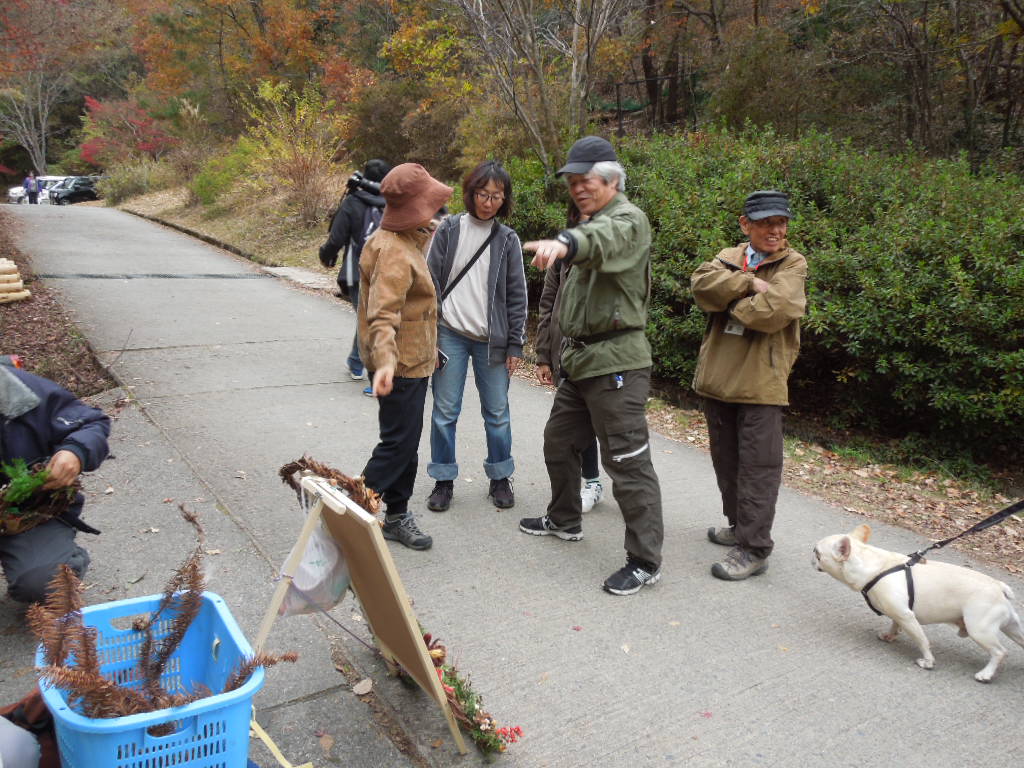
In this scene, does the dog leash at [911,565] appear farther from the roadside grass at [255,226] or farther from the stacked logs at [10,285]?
the roadside grass at [255,226]

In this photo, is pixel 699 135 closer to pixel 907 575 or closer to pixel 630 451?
pixel 630 451

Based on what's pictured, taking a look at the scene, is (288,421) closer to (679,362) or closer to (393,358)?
(393,358)

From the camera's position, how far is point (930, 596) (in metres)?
3.14

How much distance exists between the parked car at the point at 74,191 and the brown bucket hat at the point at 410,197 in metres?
30.6

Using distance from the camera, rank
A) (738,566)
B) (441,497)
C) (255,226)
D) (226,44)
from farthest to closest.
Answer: (226,44) → (255,226) → (441,497) → (738,566)

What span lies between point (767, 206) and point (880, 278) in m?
2.75

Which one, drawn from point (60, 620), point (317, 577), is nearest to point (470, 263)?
point (317, 577)

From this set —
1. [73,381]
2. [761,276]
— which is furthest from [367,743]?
[73,381]

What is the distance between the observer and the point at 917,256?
233 inches

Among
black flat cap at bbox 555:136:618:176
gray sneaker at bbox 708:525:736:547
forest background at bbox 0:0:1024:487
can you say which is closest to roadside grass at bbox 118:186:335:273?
forest background at bbox 0:0:1024:487

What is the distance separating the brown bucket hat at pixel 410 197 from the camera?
3.55m

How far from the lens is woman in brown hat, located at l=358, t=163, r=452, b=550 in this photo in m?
3.48

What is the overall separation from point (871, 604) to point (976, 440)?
10.5 ft

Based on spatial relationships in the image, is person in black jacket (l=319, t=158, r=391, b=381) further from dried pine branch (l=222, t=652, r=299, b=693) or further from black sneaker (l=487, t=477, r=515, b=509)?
dried pine branch (l=222, t=652, r=299, b=693)
